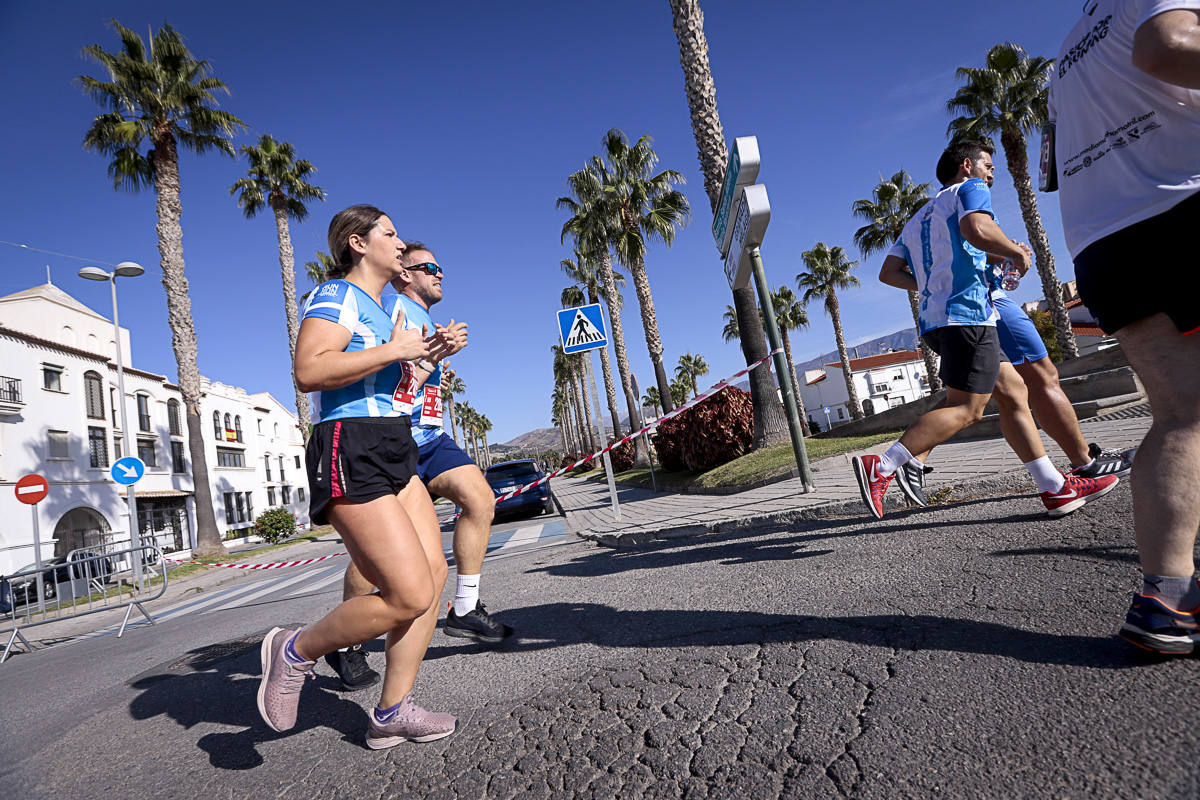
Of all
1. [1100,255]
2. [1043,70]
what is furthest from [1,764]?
[1043,70]

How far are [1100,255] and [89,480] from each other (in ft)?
111

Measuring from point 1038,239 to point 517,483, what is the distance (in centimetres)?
1852

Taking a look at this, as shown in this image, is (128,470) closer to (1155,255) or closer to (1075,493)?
(1075,493)

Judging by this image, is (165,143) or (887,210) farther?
(887,210)

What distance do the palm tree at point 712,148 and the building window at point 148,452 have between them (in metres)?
32.8

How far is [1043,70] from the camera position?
21.0 m

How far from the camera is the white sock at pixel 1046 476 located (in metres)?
3.45

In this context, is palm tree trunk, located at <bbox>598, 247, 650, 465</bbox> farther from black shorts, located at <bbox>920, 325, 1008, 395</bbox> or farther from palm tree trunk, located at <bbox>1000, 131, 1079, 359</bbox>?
black shorts, located at <bbox>920, 325, 1008, 395</bbox>

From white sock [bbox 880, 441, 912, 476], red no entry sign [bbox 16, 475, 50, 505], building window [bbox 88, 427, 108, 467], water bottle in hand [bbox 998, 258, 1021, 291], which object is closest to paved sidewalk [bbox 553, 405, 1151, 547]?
white sock [bbox 880, 441, 912, 476]

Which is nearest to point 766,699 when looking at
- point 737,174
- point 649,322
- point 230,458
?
point 737,174

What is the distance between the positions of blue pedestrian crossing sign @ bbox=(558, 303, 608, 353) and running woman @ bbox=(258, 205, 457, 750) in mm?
6893

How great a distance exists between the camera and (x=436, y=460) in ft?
11.1

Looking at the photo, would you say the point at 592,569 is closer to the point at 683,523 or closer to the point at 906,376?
the point at 683,523

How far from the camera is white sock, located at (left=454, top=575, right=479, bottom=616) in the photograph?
3.28m
